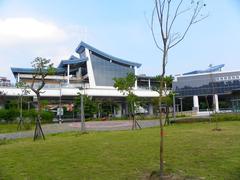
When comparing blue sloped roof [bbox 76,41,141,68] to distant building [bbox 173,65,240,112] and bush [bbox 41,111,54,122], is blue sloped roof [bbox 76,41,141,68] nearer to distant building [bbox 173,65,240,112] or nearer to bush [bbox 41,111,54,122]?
distant building [bbox 173,65,240,112]

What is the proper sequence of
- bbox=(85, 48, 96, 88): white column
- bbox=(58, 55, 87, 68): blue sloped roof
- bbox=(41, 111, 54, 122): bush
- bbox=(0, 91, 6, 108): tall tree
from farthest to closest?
bbox=(58, 55, 87, 68): blue sloped roof < bbox=(85, 48, 96, 88): white column < bbox=(0, 91, 6, 108): tall tree < bbox=(41, 111, 54, 122): bush

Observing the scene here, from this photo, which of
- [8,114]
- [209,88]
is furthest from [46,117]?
[209,88]

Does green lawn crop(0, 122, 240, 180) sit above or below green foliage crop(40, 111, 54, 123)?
below

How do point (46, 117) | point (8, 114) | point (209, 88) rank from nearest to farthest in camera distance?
point (8, 114)
point (46, 117)
point (209, 88)

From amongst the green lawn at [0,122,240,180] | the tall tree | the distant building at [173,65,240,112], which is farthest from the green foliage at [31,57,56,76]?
the distant building at [173,65,240,112]

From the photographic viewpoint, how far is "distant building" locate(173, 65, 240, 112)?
68312 millimetres

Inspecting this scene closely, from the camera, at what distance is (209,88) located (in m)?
69.9

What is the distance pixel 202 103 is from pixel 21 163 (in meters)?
70.4

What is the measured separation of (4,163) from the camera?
25.0ft

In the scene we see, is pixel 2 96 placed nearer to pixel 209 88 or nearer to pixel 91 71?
pixel 91 71

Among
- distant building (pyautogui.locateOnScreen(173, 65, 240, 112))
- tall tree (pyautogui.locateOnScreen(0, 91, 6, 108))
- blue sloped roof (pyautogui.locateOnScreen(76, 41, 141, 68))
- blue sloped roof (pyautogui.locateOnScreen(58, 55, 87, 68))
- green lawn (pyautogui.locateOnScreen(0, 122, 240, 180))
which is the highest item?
blue sloped roof (pyautogui.locateOnScreen(76, 41, 141, 68))

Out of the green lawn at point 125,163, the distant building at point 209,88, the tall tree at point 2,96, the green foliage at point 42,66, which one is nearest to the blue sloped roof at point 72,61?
the tall tree at point 2,96

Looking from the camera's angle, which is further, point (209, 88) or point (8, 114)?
point (209, 88)

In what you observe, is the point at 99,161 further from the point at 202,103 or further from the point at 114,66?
the point at 202,103
